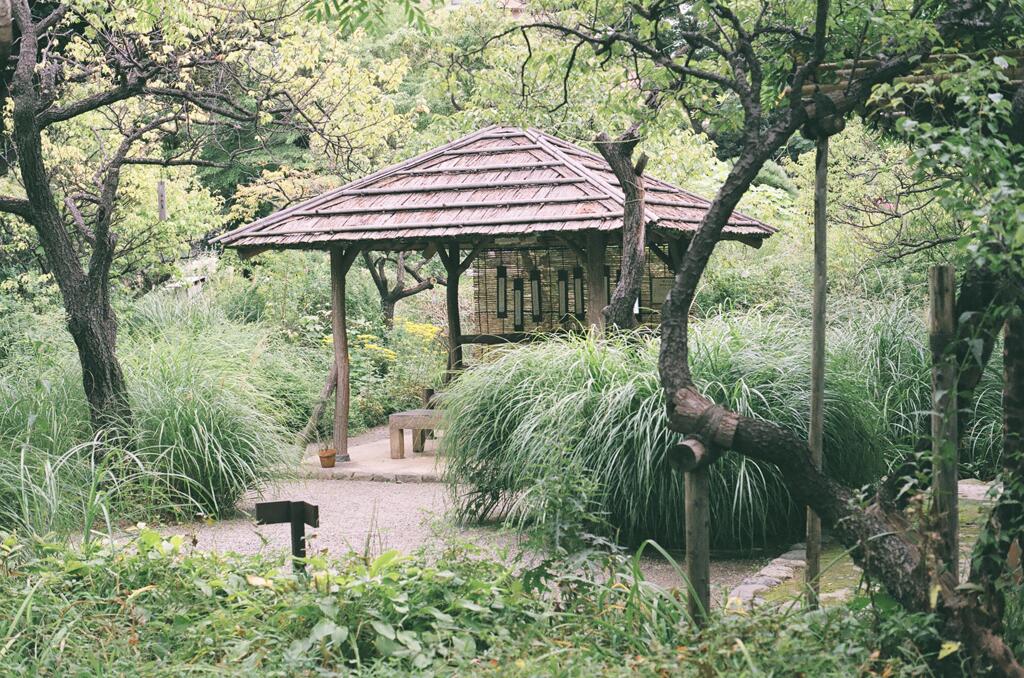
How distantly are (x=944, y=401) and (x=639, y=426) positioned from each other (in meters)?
2.55

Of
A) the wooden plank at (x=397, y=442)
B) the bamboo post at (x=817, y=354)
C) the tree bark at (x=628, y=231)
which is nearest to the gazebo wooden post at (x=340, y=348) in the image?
the wooden plank at (x=397, y=442)

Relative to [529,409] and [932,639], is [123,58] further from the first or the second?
[932,639]

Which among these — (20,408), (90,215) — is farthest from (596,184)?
(90,215)

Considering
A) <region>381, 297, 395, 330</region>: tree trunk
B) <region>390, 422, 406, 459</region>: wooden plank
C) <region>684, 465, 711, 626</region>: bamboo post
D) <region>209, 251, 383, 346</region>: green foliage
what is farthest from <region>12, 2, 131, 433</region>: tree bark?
<region>381, 297, 395, 330</region>: tree trunk

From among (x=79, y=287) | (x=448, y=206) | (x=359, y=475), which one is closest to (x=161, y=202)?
(x=448, y=206)

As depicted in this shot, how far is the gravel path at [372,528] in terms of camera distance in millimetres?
6055

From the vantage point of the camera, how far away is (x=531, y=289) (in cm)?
1177

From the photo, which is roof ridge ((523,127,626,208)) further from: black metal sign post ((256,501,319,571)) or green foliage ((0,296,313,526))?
black metal sign post ((256,501,319,571))

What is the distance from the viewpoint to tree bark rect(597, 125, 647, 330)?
7.91 meters

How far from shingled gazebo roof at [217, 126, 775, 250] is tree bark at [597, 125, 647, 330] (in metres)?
0.67

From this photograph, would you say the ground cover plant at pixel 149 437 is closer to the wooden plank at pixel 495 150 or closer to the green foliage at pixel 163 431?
the green foliage at pixel 163 431

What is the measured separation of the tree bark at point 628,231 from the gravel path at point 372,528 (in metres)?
1.85

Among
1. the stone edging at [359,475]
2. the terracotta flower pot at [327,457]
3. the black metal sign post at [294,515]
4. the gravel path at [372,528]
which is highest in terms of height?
the black metal sign post at [294,515]

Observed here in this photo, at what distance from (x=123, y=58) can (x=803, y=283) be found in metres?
9.39
